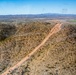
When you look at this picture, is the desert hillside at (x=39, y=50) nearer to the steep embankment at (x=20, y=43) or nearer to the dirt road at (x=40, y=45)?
the steep embankment at (x=20, y=43)

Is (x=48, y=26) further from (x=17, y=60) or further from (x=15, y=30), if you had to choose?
(x=17, y=60)

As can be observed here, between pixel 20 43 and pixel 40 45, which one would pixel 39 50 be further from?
pixel 20 43

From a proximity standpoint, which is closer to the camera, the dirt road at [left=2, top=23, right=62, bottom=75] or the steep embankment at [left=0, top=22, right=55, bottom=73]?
the dirt road at [left=2, top=23, right=62, bottom=75]

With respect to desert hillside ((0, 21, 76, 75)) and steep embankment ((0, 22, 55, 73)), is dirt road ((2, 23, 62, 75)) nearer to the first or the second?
desert hillside ((0, 21, 76, 75))

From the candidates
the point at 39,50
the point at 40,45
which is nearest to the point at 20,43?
the point at 40,45

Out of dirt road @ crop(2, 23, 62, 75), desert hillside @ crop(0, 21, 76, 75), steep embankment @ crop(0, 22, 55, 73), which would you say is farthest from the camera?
steep embankment @ crop(0, 22, 55, 73)

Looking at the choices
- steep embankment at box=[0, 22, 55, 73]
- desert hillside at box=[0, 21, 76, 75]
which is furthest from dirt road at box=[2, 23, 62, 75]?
steep embankment at box=[0, 22, 55, 73]

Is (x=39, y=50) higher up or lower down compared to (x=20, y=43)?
lower down

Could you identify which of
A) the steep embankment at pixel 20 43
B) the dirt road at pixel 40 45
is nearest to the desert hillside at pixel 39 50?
the steep embankment at pixel 20 43

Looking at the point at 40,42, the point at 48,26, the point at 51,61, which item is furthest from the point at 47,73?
the point at 48,26
